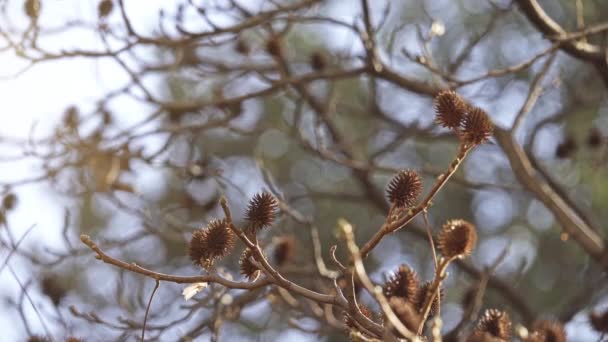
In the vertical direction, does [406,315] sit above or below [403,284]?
below

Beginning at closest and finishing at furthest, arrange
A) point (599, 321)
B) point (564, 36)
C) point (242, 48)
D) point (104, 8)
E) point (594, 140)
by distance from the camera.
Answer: point (599, 321) < point (564, 36) < point (104, 8) < point (594, 140) < point (242, 48)

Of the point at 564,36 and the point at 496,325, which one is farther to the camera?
the point at 564,36

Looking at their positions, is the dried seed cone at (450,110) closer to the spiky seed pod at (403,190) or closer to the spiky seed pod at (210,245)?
the spiky seed pod at (403,190)

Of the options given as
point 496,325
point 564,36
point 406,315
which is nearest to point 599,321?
point 496,325

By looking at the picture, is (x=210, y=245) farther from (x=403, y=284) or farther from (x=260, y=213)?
(x=403, y=284)

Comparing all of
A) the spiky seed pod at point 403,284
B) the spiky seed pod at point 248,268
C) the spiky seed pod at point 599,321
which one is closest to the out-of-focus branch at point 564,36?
the spiky seed pod at point 599,321

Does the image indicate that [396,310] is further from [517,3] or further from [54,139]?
[54,139]

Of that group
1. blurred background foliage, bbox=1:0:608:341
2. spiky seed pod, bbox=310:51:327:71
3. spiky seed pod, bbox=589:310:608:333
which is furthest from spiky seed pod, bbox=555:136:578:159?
spiky seed pod, bbox=589:310:608:333
